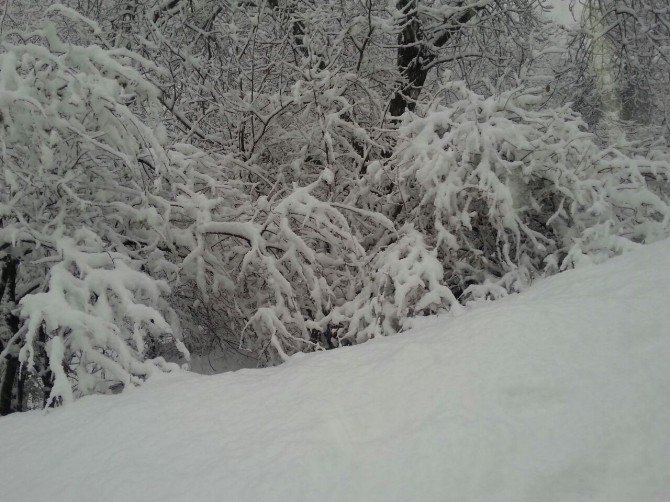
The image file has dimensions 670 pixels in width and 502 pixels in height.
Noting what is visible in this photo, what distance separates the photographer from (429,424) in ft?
4.61

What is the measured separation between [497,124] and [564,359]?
8.22ft

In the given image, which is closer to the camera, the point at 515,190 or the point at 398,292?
the point at 398,292

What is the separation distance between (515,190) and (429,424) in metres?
2.70

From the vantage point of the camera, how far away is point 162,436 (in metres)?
1.68

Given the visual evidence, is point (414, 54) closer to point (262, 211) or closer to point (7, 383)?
point (262, 211)

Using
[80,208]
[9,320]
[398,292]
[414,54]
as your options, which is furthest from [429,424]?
[414,54]

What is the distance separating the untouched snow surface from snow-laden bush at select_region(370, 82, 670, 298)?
1.45m

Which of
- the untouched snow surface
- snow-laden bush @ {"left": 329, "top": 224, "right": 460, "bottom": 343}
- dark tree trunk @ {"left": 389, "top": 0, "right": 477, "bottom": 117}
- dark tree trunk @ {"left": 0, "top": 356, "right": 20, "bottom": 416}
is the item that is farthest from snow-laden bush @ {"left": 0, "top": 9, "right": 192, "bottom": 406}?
dark tree trunk @ {"left": 389, "top": 0, "right": 477, "bottom": 117}

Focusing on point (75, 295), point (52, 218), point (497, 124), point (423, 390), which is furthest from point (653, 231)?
point (52, 218)

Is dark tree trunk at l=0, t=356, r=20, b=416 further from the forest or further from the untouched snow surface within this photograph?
the untouched snow surface

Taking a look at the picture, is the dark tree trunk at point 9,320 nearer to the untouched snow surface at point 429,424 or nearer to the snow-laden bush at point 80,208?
the snow-laden bush at point 80,208

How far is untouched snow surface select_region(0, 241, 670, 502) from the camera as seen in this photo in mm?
1212

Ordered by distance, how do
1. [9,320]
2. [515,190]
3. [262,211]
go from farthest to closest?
[262,211], [515,190], [9,320]

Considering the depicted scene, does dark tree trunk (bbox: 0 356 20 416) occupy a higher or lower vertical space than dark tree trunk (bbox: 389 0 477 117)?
lower
